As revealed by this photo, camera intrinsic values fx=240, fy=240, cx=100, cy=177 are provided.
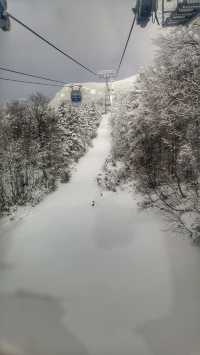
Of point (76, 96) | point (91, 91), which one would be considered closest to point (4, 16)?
point (76, 96)

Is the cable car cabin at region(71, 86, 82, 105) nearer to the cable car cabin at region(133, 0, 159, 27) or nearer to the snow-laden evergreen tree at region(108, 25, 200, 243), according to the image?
the snow-laden evergreen tree at region(108, 25, 200, 243)

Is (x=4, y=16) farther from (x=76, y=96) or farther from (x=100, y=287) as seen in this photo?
(x=76, y=96)

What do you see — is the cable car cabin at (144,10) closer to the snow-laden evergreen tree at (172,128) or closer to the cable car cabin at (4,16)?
the cable car cabin at (4,16)

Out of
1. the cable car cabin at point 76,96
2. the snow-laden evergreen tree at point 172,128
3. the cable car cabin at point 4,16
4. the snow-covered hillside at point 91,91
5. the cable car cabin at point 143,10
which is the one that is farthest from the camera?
the snow-covered hillside at point 91,91

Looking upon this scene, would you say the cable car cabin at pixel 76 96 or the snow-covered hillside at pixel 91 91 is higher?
the snow-covered hillside at pixel 91 91

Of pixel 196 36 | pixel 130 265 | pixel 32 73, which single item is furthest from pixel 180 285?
pixel 196 36

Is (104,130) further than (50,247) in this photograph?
Yes

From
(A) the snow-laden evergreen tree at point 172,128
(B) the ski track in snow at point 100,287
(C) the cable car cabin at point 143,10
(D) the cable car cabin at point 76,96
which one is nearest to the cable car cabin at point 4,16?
(C) the cable car cabin at point 143,10

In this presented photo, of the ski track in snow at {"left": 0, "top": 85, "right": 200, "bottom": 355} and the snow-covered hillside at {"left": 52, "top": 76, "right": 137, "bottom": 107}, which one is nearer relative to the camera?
the ski track in snow at {"left": 0, "top": 85, "right": 200, "bottom": 355}

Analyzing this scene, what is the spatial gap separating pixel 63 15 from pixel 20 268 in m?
6.43

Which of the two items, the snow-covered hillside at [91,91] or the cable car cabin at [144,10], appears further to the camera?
the snow-covered hillside at [91,91]

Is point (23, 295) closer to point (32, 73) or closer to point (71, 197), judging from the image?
point (32, 73)

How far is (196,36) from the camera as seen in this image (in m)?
7.36

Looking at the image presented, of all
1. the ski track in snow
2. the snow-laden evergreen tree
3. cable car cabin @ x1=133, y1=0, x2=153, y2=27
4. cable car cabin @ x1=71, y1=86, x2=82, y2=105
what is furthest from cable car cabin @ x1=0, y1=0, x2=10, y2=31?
cable car cabin @ x1=71, y1=86, x2=82, y2=105
